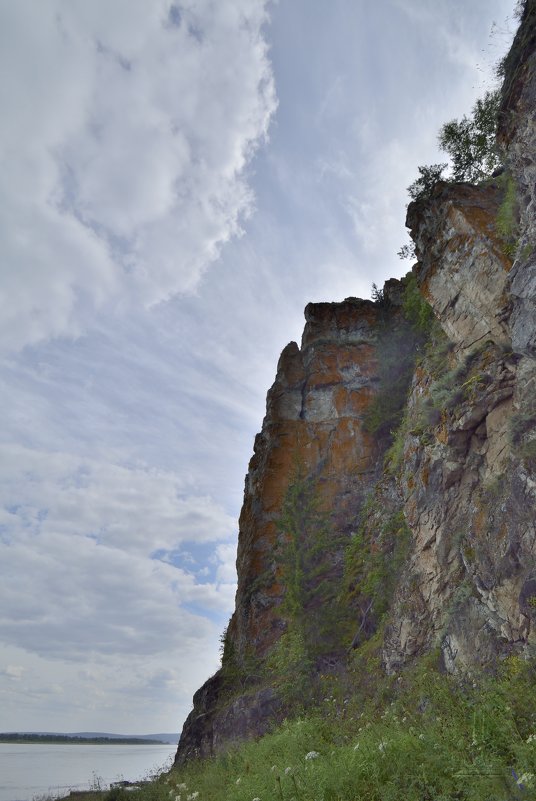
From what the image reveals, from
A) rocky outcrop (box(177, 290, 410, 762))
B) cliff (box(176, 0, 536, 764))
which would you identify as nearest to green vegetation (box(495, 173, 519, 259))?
cliff (box(176, 0, 536, 764))

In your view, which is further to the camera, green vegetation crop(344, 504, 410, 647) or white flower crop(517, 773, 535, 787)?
green vegetation crop(344, 504, 410, 647)

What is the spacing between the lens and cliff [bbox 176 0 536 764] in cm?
1112

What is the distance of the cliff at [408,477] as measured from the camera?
1112 cm

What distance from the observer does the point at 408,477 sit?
56.2ft

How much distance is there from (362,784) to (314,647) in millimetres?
13290

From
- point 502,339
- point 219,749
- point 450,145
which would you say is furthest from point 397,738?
point 450,145

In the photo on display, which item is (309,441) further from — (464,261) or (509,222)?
(509,222)

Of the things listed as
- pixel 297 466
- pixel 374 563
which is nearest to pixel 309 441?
pixel 297 466

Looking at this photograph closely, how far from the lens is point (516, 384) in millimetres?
11609

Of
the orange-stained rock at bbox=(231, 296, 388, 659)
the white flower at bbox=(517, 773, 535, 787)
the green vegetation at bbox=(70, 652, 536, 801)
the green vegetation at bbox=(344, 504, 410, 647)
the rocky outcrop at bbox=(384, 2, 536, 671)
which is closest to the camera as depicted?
the white flower at bbox=(517, 773, 535, 787)

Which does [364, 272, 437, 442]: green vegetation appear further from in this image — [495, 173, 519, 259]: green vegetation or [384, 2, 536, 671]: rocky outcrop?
[495, 173, 519, 259]: green vegetation

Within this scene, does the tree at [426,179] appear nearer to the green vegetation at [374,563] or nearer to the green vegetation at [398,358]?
the green vegetation at [398,358]

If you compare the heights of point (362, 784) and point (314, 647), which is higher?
point (314, 647)

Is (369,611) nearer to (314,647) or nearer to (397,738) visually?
(314,647)
